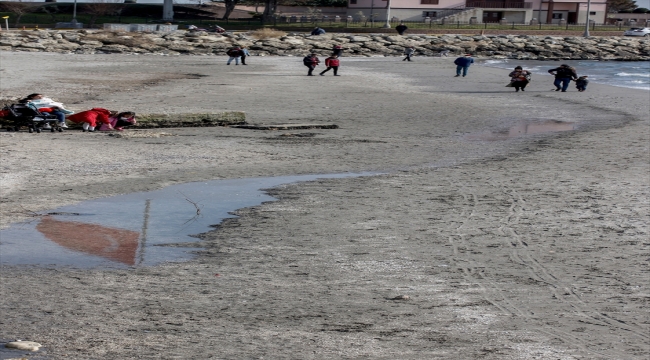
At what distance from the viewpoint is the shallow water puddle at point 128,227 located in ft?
30.3

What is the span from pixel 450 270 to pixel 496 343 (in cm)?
202

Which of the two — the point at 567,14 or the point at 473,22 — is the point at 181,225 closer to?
the point at 473,22

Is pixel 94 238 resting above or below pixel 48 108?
below

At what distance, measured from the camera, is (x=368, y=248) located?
976cm

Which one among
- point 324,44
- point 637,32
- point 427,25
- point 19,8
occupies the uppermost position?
point 637,32

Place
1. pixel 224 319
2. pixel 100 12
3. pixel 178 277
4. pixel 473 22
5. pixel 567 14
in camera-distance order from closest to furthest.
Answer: pixel 224 319 < pixel 178 277 < pixel 100 12 < pixel 473 22 < pixel 567 14

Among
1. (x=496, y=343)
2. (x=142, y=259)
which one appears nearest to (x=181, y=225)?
(x=142, y=259)

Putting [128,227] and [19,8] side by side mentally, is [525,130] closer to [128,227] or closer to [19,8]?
[128,227]

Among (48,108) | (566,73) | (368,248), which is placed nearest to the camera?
(368,248)

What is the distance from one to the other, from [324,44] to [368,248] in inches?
2077

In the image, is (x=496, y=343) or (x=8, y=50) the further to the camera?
(x=8, y=50)

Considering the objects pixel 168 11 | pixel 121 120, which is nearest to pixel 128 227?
pixel 121 120

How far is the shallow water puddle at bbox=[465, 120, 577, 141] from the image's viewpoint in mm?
19453

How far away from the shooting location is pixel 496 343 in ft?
22.5
